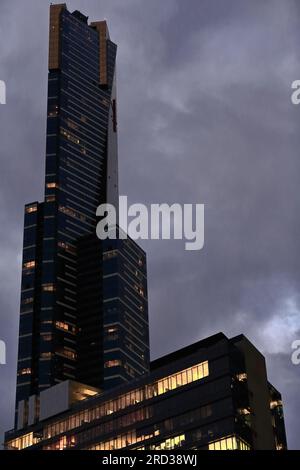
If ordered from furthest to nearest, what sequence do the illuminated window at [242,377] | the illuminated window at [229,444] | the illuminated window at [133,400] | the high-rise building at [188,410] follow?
the illuminated window at [133,400] → the illuminated window at [242,377] → the high-rise building at [188,410] → the illuminated window at [229,444]

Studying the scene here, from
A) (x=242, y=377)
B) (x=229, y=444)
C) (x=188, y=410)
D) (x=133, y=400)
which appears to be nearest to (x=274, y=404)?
(x=242, y=377)

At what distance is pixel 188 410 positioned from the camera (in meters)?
157

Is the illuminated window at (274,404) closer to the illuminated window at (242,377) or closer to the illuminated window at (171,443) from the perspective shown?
the illuminated window at (242,377)

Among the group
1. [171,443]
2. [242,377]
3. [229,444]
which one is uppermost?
[242,377]

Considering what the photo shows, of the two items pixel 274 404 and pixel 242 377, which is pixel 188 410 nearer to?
pixel 242 377

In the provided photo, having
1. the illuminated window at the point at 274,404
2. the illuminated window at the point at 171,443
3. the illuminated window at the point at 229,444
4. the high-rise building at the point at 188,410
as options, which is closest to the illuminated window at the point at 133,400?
the illuminated window at the point at 171,443

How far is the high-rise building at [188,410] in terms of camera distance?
497ft

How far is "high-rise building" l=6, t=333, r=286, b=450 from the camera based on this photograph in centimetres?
15150

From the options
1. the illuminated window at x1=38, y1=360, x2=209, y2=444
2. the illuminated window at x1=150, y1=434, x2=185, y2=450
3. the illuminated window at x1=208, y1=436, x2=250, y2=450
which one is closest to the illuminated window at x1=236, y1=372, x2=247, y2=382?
the illuminated window at x1=38, y1=360, x2=209, y2=444

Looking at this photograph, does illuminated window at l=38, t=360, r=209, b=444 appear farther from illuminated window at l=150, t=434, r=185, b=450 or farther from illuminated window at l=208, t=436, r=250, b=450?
illuminated window at l=208, t=436, r=250, b=450
